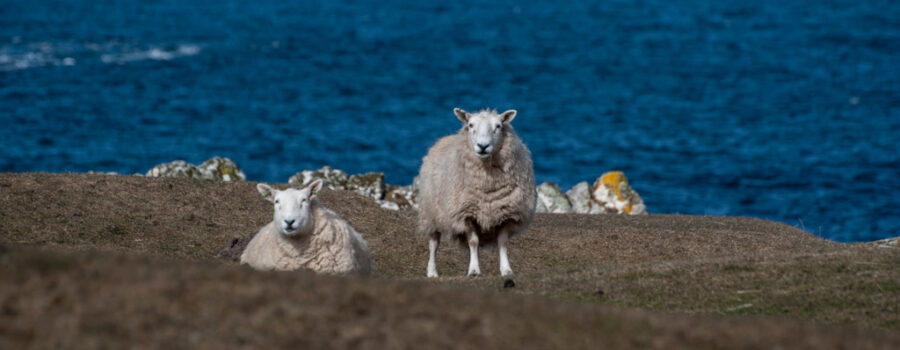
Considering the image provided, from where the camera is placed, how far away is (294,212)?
1284 centimetres

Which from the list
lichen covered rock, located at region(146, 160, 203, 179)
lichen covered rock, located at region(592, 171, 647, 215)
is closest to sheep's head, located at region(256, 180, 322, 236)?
lichen covered rock, located at region(146, 160, 203, 179)

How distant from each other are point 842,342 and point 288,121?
49.5 m

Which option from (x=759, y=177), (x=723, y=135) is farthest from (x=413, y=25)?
(x=759, y=177)

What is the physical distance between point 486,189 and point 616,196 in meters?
10.6

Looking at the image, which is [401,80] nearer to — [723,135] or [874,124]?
[723,135]

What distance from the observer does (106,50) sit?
2825 inches

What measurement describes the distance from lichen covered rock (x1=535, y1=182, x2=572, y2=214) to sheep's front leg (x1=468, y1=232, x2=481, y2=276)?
9.05 meters

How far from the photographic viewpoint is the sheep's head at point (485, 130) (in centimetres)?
1571

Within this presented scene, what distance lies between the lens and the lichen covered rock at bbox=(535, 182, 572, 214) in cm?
2525

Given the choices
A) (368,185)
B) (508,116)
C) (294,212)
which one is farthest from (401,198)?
(294,212)

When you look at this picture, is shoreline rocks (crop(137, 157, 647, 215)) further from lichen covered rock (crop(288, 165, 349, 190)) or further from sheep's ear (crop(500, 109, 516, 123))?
sheep's ear (crop(500, 109, 516, 123))

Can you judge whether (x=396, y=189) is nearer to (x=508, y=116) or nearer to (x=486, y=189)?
(x=508, y=116)

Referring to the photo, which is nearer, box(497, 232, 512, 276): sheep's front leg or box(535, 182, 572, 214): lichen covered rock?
box(497, 232, 512, 276): sheep's front leg

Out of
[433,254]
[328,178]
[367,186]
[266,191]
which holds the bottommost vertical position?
[433,254]
